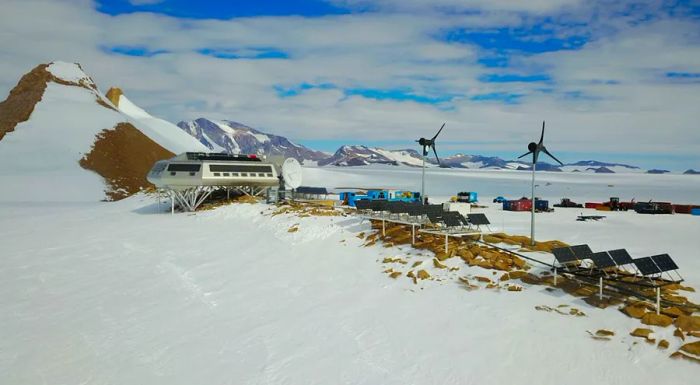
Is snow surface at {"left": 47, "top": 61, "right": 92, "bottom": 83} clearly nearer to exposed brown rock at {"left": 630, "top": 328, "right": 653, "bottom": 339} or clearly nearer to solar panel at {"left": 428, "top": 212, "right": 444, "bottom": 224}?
solar panel at {"left": 428, "top": 212, "right": 444, "bottom": 224}

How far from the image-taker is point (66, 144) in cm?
12012

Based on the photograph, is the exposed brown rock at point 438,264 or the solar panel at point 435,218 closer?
the exposed brown rock at point 438,264

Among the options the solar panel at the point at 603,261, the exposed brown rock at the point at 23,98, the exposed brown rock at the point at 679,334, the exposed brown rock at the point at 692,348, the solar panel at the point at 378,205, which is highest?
the exposed brown rock at the point at 23,98

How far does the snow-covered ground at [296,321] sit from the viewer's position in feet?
56.2

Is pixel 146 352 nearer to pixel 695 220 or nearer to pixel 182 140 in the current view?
pixel 695 220

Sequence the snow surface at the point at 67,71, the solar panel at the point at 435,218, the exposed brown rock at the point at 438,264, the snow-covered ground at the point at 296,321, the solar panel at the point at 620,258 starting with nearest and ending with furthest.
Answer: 1. the snow-covered ground at the point at 296,321
2. the solar panel at the point at 620,258
3. the exposed brown rock at the point at 438,264
4. the solar panel at the point at 435,218
5. the snow surface at the point at 67,71

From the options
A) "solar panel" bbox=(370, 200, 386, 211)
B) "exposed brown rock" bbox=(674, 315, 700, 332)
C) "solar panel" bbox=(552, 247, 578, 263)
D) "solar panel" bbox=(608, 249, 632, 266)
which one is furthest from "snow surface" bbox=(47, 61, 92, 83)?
"exposed brown rock" bbox=(674, 315, 700, 332)

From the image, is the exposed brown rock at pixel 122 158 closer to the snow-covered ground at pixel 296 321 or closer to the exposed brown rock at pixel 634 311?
the snow-covered ground at pixel 296 321

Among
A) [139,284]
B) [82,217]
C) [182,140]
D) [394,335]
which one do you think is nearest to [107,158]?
[82,217]

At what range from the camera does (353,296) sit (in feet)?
80.9

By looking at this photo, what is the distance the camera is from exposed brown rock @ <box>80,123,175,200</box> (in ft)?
359

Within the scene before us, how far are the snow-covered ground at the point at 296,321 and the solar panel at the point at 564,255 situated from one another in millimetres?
1646

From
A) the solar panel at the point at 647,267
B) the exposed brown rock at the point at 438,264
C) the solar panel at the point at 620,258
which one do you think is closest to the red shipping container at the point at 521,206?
the exposed brown rock at the point at 438,264

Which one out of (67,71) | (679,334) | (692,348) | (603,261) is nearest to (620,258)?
(603,261)
